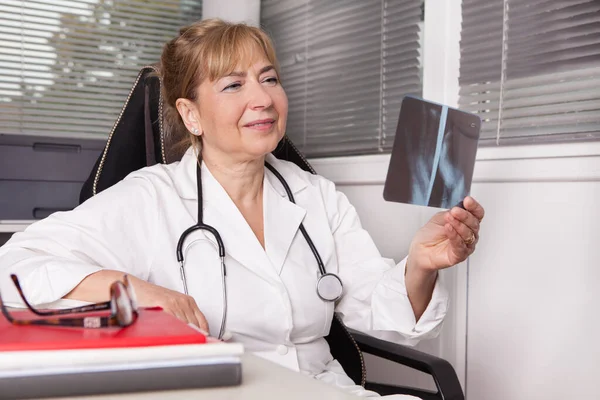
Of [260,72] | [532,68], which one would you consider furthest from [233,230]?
[532,68]

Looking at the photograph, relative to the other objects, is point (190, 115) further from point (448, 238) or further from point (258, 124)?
point (448, 238)

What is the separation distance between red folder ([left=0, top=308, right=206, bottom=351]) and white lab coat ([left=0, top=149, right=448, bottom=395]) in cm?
65

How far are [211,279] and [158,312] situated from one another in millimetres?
654

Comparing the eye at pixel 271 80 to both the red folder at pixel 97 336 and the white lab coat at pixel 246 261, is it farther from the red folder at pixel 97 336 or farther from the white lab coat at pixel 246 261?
the red folder at pixel 97 336

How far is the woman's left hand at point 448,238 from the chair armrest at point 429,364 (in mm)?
171

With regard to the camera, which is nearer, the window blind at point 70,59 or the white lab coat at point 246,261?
the white lab coat at point 246,261

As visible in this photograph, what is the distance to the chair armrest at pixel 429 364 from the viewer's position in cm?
128

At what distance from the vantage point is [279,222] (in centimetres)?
162

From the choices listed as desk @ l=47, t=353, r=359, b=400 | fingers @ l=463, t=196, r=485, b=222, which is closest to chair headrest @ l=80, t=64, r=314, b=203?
fingers @ l=463, t=196, r=485, b=222

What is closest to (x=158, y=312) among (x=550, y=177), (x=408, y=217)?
(x=550, y=177)

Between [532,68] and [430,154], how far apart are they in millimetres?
640

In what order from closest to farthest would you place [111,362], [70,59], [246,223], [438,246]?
[111,362] < [438,246] < [246,223] < [70,59]

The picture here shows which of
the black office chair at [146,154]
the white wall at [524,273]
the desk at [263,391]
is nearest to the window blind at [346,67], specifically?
the white wall at [524,273]

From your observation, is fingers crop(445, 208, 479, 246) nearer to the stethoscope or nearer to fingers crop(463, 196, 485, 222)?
fingers crop(463, 196, 485, 222)
